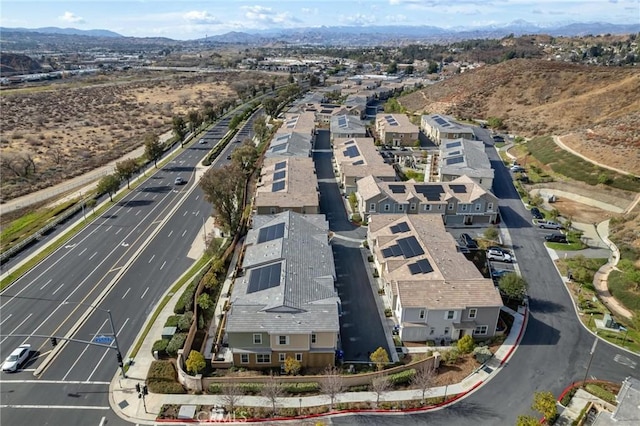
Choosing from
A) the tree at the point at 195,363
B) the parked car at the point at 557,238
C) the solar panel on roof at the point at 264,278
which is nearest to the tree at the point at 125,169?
the solar panel on roof at the point at 264,278

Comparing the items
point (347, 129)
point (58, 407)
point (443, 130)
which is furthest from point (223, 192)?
point (443, 130)

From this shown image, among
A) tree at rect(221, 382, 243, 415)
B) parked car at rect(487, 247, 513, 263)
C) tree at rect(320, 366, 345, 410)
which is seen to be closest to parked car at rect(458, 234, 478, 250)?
parked car at rect(487, 247, 513, 263)

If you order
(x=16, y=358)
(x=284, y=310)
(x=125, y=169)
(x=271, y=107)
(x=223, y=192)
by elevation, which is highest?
(x=223, y=192)

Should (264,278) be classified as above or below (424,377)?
above

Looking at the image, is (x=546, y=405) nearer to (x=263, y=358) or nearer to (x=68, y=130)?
(x=263, y=358)

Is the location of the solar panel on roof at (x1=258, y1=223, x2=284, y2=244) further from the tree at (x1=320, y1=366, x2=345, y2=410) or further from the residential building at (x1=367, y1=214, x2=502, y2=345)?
the tree at (x1=320, y1=366, x2=345, y2=410)

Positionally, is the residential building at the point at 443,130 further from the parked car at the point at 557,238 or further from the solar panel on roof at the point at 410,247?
the solar panel on roof at the point at 410,247

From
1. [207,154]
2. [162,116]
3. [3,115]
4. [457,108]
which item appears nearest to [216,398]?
[207,154]
